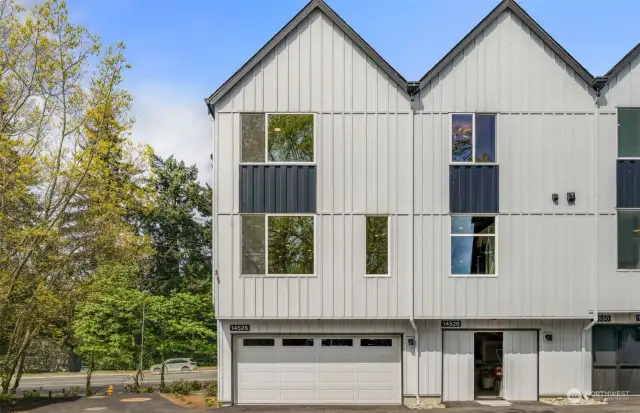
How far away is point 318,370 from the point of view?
1479 centimetres

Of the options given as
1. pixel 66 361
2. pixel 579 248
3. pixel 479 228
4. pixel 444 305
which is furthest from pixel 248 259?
pixel 66 361

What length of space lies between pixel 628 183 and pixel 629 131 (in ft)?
4.94

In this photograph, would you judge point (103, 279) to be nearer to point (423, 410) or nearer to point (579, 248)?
point (423, 410)

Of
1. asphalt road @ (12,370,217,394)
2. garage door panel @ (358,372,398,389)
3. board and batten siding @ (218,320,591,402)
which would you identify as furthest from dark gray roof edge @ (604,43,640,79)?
asphalt road @ (12,370,217,394)

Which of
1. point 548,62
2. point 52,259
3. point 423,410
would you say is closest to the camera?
point 423,410

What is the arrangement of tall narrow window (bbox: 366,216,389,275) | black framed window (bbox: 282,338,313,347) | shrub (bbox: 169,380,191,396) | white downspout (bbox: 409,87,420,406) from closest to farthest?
white downspout (bbox: 409,87,420,406) → tall narrow window (bbox: 366,216,389,275) → black framed window (bbox: 282,338,313,347) → shrub (bbox: 169,380,191,396)

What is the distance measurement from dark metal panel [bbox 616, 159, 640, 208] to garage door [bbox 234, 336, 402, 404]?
748 centimetres

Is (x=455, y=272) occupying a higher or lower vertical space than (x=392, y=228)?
lower

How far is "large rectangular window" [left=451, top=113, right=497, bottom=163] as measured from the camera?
1480cm

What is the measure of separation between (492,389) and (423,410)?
7.91 feet

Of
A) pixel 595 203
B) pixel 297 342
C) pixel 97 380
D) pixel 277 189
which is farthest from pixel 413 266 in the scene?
pixel 97 380

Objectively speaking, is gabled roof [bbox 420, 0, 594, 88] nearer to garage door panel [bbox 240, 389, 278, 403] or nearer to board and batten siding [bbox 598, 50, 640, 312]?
board and batten siding [bbox 598, 50, 640, 312]

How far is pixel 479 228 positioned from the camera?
14.8 meters

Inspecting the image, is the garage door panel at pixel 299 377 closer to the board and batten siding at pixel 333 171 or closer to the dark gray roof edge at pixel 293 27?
the board and batten siding at pixel 333 171
